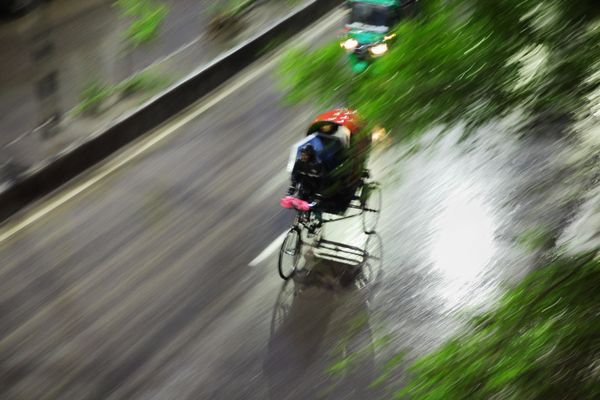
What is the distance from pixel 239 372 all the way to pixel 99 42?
11023 millimetres

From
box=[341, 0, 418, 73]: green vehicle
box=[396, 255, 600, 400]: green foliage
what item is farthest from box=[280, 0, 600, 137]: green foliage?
box=[341, 0, 418, 73]: green vehicle

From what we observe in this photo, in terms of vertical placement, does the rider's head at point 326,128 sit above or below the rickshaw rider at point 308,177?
above

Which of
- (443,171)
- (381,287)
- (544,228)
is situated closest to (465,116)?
(544,228)

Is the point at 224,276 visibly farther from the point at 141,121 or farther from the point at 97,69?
the point at 97,69

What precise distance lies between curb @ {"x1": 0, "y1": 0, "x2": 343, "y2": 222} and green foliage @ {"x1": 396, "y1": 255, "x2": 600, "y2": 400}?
316 inches

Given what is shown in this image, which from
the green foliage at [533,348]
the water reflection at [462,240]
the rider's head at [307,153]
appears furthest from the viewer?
the water reflection at [462,240]

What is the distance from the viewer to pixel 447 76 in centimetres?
324

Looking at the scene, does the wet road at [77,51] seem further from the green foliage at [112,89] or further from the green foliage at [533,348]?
the green foliage at [533,348]

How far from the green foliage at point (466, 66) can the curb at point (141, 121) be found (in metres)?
7.61

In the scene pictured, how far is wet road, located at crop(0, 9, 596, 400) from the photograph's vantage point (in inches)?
390

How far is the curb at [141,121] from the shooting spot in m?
13.2

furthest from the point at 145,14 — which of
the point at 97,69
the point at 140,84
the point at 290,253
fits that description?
the point at 97,69

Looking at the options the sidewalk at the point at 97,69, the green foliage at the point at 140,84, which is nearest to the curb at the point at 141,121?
the sidewalk at the point at 97,69

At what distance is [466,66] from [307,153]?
23.1ft
